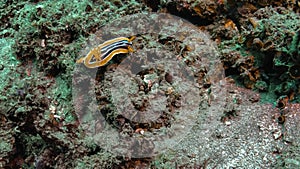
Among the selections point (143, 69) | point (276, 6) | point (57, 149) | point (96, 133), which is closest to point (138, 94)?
point (143, 69)

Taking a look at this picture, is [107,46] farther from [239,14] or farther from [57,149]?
[239,14]

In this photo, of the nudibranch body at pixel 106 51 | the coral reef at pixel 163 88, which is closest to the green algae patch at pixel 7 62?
the coral reef at pixel 163 88

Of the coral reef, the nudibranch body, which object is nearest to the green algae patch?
the coral reef

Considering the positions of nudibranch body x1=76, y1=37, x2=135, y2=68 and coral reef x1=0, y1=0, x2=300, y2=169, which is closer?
coral reef x1=0, y1=0, x2=300, y2=169

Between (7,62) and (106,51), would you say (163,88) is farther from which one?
(7,62)

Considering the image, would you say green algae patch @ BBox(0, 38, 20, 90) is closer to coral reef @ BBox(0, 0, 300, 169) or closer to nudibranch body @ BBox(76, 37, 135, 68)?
coral reef @ BBox(0, 0, 300, 169)

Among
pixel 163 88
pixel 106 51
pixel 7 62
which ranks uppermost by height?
pixel 106 51

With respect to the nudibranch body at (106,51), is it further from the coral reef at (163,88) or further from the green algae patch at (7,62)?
the green algae patch at (7,62)

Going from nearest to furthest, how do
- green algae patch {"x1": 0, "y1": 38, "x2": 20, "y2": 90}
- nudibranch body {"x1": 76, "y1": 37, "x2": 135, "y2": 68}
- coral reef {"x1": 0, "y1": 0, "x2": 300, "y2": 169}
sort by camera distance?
coral reef {"x1": 0, "y1": 0, "x2": 300, "y2": 169}
nudibranch body {"x1": 76, "y1": 37, "x2": 135, "y2": 68}
green algae patch {"x1": 0, "y1": 38, "x2": 20, "y2": 90}

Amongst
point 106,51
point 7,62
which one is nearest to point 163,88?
point 106,51
